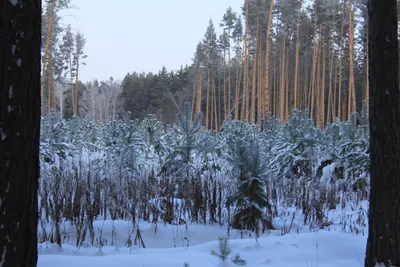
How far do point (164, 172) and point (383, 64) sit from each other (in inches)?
201

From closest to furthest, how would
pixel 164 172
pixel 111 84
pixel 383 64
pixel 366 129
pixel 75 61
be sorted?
pixel 383 64 → pixel 164 172 → pixel 366 129 → pixel 75 61 → pixel 111 84

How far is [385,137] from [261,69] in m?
26.3

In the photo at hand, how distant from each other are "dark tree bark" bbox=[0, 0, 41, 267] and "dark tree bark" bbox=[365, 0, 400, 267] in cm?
245

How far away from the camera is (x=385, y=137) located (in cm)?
270

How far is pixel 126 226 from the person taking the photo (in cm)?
434

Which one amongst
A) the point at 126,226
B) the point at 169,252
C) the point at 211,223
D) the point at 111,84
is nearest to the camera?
the point at 169,252

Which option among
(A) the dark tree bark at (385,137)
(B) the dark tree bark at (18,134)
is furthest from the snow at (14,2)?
(A) the dark tree bark at (385,137)

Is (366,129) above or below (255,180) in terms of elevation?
above

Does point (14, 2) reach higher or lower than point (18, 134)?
higher

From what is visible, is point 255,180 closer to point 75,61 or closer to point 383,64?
point 383,64

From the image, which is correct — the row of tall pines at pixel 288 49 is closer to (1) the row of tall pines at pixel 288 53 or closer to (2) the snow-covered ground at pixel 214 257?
(1) the row of tall pines at pixel 288 53

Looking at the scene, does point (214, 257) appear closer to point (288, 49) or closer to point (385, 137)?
point (385, 137)

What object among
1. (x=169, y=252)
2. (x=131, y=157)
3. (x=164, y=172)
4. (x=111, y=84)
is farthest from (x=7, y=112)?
(x=111, y=84)

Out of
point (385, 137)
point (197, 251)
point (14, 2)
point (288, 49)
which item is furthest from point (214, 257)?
point (288, 49)
